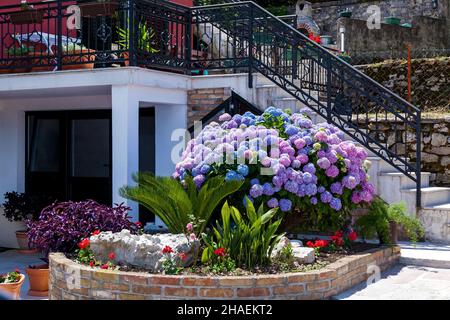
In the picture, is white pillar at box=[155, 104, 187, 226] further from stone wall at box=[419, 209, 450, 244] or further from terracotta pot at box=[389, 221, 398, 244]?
stone wall at box=[419, 209, 450, 244]

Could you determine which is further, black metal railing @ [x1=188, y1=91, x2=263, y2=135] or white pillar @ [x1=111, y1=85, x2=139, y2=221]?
black metal railing @ [x1=188, y1=91, x2=263, y2=135]

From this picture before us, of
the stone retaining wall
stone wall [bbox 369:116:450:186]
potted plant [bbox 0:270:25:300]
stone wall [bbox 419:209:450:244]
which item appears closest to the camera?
the stone retaining wall

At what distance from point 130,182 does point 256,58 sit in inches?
101

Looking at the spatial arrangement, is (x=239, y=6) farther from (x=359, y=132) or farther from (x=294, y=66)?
(x=359, y=132)

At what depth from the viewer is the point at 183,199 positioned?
6.75 meters

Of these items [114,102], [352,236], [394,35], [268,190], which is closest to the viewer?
[268,190]

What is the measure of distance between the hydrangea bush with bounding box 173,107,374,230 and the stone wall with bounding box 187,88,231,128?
1677 millimetres

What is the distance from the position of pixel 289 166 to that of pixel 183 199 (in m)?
1.23

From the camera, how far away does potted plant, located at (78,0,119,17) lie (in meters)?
8.73

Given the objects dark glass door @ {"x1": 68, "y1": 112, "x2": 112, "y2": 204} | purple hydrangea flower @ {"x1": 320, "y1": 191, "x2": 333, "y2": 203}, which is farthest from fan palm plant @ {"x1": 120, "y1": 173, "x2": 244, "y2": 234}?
dark glass door @ {"x1": 68, "y1": 112, "x2": 112, "y2": 204}

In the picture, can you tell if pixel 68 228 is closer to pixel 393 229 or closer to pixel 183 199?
pixel 183 199

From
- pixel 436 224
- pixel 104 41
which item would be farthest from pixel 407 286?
pixel 104 41

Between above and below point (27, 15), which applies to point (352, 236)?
below
